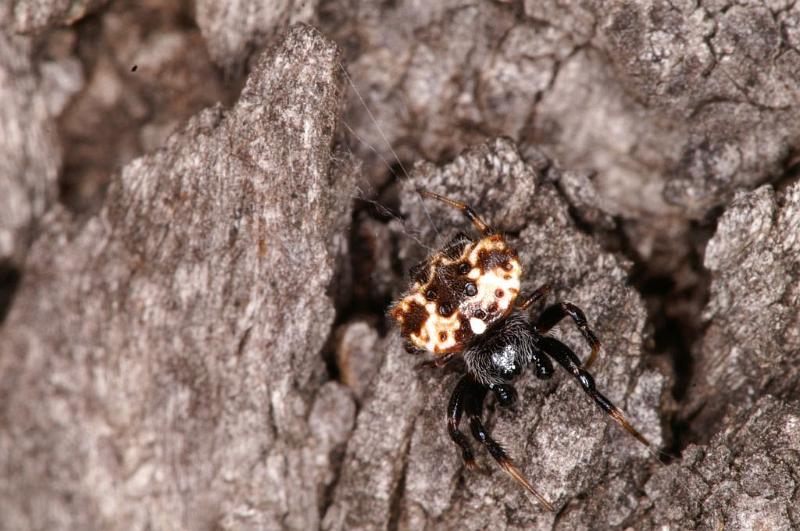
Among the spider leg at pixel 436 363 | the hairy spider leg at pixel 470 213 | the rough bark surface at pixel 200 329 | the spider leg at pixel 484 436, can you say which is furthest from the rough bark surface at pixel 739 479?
the rough bark surface at pixel 200 329

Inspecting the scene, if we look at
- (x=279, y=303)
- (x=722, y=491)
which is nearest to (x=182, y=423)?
(x=279, y=303)

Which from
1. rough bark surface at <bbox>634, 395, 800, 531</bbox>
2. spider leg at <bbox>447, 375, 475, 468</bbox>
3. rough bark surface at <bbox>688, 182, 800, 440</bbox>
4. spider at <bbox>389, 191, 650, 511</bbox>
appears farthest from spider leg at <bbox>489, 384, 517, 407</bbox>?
rough bark surface at <bbox>688, 182, 800, 440</bbox>

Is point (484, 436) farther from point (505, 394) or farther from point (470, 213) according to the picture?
point (470, 213)

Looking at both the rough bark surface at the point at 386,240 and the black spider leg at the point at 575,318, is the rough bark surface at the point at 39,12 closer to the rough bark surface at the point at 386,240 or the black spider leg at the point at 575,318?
the rough bark surface at the point at 386,240

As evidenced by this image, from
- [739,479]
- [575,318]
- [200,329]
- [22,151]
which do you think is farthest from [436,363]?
[22,151]

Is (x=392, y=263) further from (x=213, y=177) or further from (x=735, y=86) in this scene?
(x=735, y=86)
